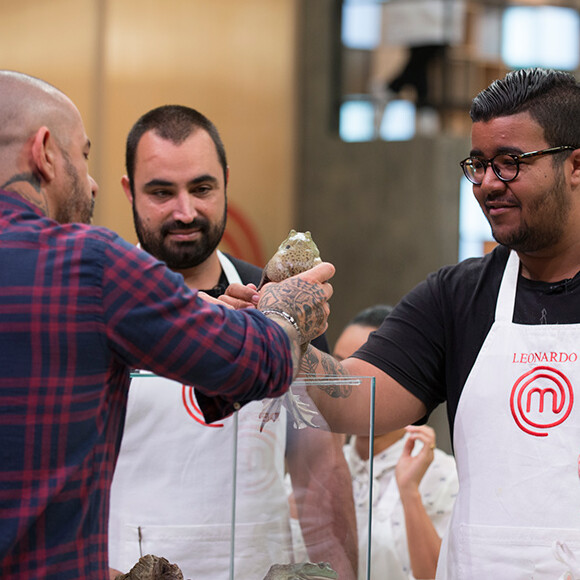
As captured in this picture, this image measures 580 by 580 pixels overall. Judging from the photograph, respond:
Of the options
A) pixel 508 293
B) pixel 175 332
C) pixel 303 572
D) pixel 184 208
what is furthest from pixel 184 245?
pixel 175 332

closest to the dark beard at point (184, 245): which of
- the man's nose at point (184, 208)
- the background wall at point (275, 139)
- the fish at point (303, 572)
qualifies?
the man's nose at point (184, 208)

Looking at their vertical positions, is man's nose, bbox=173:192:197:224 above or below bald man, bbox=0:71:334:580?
above

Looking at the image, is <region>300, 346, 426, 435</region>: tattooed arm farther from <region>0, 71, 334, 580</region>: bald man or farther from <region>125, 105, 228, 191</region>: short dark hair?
<region>125, 105, 228, 191</region>: short dark hair

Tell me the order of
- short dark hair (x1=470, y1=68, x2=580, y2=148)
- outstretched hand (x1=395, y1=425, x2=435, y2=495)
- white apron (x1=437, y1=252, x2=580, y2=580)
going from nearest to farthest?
white apron (x1=437, y1=252, x2=580, y2=580) < short dark hair (x1=470, y1=68, x2=580, y2=148) < outstretched hand (x1=395, y1=425, x2=435, y2=495)

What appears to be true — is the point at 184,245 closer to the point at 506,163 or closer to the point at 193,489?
the point at 193,489

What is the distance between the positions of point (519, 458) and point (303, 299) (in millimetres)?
660

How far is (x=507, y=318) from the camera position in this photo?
6.79 feet

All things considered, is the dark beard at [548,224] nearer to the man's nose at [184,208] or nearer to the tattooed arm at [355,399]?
the tattooed arm at [355,399]

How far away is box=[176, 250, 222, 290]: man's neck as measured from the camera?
2498 millimetres

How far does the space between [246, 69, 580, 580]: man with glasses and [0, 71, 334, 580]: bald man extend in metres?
0.59

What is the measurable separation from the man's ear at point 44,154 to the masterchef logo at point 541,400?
3.48ft

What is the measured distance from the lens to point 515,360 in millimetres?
2012

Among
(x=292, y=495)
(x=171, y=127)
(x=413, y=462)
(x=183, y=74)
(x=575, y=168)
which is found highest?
(x=183, y=74)

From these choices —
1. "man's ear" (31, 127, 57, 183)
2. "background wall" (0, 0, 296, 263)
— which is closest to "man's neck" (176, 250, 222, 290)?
"man's ear" (31, 127, 57, 183)
